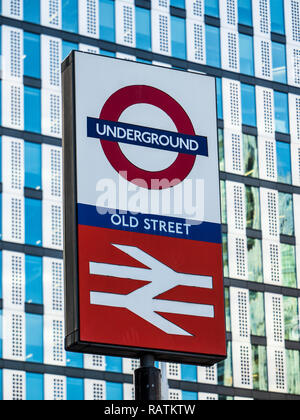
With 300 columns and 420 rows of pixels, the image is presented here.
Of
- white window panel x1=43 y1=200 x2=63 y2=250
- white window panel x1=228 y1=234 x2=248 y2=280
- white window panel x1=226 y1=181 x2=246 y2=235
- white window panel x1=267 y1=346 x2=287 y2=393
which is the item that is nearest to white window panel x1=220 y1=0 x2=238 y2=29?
white window panel x1=226 y1=181 x2=246 y2=235

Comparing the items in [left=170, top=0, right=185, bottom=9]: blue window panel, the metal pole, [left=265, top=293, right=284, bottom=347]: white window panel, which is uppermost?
[left=170, top=0, right=185, bottom=9]: blue window panel

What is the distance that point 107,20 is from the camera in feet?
214

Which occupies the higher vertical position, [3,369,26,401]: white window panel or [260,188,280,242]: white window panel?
[260,188,280,242]: white window panel

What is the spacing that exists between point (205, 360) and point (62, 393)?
46.7 meters

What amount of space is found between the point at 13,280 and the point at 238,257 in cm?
1374

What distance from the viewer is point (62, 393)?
5788 cm

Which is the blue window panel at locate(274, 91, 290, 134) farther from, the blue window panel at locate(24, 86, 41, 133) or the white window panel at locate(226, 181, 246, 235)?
the blue window panel at locate(24, 86, 41, 133)

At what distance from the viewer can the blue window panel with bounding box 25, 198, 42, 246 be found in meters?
59.3

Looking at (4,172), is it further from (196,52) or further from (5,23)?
(196,52)

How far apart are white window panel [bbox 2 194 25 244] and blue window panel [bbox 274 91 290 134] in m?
17.5

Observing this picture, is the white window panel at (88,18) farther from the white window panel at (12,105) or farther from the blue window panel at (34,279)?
the blue window panel at (34,279)

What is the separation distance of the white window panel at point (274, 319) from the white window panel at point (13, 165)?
15636mm

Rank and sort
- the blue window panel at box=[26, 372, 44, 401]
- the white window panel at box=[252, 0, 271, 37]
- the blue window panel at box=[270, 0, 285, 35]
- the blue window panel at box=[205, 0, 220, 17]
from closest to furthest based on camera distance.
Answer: the blue window panel at box=[26, 372, 44, 401]
the blue window panel at box=[205, 0, 220, 17]
the white window panel at box=[252, 0, 271, 37]
the blue window panel at box=[270, 0, 285, 35]

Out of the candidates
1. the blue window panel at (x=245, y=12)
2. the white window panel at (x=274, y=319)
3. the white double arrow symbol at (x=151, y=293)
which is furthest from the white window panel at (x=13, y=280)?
the white double arrow symbol at (x=151, y=293)
